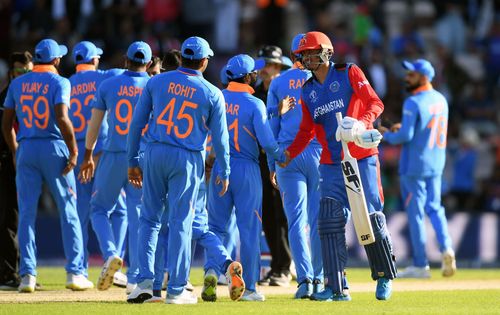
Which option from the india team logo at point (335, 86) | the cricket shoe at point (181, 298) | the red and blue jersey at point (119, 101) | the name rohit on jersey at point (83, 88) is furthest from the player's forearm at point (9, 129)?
the india team logo at point (335, 86)

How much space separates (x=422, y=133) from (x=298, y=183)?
4.52m

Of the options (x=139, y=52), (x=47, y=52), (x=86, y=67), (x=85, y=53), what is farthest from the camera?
(x=86, y=67)

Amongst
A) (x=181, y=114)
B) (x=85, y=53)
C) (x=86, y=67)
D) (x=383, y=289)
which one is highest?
(x=85, y=53)

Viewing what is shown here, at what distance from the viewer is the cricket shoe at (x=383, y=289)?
13297 millimetres

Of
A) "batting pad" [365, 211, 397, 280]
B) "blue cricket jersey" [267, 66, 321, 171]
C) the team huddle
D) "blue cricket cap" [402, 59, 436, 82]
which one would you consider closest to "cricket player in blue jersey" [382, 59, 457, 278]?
"blue cricket cap" [402, 59, 436, 82]

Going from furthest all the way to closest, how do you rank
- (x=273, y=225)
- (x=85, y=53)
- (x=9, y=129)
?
(x=273, y=225), (x=85, y=53), (x=9, y=129)

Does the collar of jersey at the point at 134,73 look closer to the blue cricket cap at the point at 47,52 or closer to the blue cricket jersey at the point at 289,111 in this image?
the blue cricket cap at the point at 47,52

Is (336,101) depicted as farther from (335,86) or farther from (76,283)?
(76,283)

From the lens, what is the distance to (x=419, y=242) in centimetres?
1823

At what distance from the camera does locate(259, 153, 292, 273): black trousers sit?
16.8 metres

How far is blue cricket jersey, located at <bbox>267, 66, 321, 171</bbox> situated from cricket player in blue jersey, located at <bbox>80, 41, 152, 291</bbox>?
1561 mm

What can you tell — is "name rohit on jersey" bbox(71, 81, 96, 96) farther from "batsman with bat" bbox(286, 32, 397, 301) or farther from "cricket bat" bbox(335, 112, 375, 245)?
"cricket bat" bbox(335, 112, 375, 245)

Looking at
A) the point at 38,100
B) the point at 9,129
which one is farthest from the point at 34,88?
the point at 9,129

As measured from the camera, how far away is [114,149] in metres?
14.8
